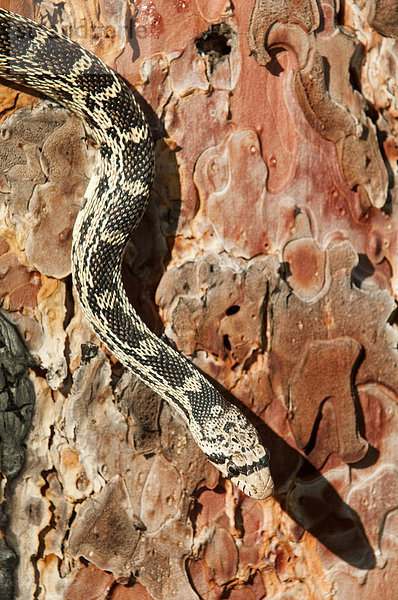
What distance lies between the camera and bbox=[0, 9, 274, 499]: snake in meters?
3.07

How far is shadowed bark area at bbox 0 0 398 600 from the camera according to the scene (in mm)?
3141

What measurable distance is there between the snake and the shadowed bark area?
74mm

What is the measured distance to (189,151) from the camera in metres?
3.27

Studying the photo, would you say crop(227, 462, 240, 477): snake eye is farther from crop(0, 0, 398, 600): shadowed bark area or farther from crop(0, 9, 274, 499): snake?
crop(0, 0, 398, 600): shadowed bark area

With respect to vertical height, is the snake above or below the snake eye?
above

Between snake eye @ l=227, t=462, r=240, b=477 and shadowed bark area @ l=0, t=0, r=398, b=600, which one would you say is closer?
shadowed bark area @ l=0, t=0, r=398, b=600

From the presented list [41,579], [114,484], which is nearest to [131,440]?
[114,484]

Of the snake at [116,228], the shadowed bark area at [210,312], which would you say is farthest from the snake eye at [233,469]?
the shadowed bark area at [210,312]

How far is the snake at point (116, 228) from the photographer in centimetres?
307

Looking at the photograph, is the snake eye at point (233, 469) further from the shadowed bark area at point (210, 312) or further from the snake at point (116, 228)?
the shadowed bark area at point (210, 312)

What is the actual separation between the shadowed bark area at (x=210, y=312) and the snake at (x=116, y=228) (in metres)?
0.07

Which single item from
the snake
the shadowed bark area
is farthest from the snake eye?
the shadowed bark area

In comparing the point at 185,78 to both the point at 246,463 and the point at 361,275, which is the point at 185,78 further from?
the point at 246,463

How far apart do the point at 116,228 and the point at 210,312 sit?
0.66 metres
